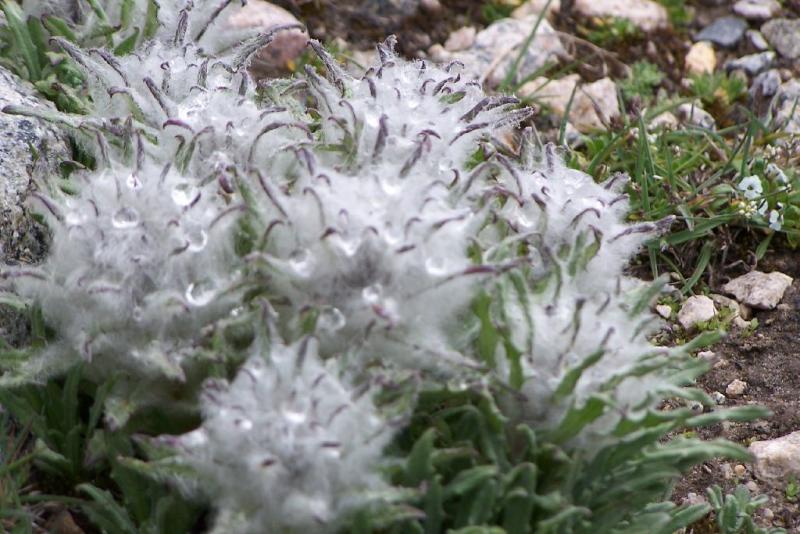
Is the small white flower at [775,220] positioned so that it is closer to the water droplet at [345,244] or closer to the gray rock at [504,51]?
the gray rock at [504,51]

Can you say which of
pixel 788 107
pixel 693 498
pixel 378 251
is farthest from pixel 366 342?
pixel 788 107

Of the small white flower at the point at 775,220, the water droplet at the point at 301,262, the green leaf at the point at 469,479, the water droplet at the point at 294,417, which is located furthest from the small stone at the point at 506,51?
the water droplet at the point at 294,417

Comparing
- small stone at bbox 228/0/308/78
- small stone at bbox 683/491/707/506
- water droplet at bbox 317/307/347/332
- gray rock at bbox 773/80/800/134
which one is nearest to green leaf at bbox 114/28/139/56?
small stone at bbox 228/0/308/78

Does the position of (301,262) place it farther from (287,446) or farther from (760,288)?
(760,288)

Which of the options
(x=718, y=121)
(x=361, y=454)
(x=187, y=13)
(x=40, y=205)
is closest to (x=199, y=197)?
(x=40, y=205)

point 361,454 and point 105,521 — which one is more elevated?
point 361,454

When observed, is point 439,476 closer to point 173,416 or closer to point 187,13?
point 173,416

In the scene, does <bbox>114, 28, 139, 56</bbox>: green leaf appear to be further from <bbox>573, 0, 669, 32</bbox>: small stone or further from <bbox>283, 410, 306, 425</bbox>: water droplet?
<bbox>573, 0, 669, 32</bbox>: small stone
